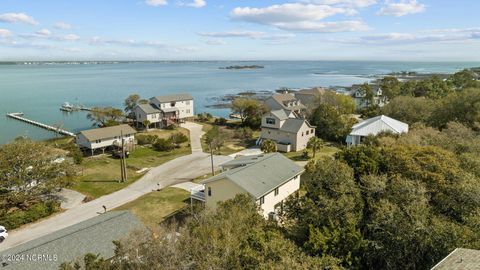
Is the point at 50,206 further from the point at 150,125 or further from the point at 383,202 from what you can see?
the point at 150,125

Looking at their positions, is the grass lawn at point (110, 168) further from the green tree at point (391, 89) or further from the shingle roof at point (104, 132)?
the green tree at point (391, 89)

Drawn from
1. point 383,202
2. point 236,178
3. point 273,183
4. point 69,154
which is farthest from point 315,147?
point 69,154

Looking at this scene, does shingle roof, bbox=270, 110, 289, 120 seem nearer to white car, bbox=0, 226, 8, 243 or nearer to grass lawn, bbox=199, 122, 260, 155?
grass lawn, bbox=199, 122, 260, 155

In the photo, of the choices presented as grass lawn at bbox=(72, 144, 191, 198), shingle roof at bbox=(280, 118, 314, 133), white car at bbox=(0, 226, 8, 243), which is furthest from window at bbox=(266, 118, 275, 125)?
white car at bbox=(0, 226, 8, 243)

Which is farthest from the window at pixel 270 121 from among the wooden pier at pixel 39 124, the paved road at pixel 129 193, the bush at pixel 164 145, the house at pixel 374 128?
the wooden pier at pixel 39 124

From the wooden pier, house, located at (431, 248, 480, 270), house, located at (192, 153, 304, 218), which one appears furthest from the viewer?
the wooden pier

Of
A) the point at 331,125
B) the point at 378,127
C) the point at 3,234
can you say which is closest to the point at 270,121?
the point at 331,125
